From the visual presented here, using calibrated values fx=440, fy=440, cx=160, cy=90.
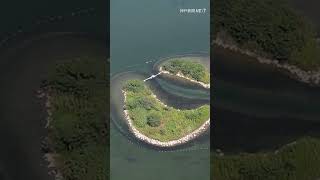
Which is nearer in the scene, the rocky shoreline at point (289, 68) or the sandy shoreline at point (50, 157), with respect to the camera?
the sandy shoreline at point (50, 157)

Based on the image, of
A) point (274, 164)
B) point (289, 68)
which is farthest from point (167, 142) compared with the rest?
point (289, 68)

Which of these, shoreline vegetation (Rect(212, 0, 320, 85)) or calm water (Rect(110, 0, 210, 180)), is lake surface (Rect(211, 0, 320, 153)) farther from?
calm water (Rect(110, 0, 210, 180))

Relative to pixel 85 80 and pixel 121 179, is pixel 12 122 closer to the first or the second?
pixel 85 80

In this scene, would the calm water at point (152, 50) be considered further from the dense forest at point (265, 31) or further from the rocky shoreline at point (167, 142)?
the dense forest at point (265, 31)

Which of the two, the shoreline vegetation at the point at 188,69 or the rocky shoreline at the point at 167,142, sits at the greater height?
the shoreline vegetation at the point at 188,69

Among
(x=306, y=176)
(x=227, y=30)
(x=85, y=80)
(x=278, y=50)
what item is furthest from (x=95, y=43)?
(x=306, y=176)

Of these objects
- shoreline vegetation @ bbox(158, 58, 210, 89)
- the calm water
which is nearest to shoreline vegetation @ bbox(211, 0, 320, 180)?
the calm water

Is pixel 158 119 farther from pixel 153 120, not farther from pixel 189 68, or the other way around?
pixel 189 68

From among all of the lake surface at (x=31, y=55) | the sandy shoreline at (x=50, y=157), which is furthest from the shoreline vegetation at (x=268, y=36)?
the sandy shoreline at (x=50, y=157)
